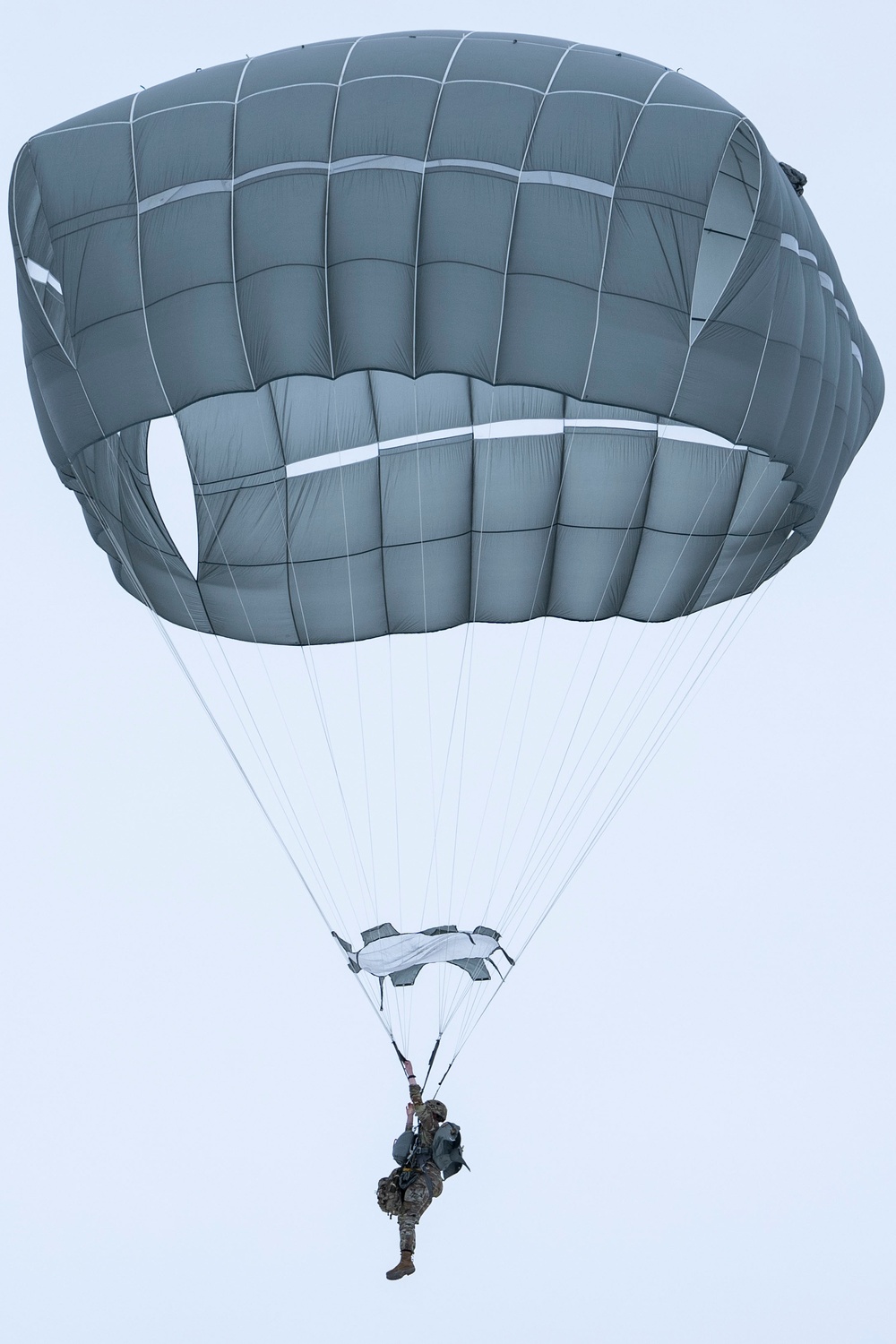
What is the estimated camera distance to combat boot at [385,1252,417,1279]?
13562mm

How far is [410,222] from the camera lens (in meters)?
13.1

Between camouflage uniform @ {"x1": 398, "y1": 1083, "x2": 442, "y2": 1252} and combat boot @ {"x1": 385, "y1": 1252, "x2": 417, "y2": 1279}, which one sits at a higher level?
camouflage uniform @ {"x1": 398, "y1": 1083, "x2": 442, "y2": 1252}

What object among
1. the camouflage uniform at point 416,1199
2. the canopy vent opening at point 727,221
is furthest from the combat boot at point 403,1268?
the canopy vent opening at point 727,221

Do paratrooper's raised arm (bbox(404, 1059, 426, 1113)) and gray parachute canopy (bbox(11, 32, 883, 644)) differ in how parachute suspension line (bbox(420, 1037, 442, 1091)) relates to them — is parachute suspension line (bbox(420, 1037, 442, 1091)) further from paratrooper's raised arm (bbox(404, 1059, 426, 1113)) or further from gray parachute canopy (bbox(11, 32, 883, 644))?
gray parachute canopy (bbox(11, 32, 883, 644))

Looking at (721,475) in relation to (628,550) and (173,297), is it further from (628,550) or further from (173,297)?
(173,297)

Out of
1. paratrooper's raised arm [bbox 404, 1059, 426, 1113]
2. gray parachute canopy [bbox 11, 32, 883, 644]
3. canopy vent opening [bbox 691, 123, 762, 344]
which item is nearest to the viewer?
gray parachute canopy [bbox 11, 32, 883, 644]

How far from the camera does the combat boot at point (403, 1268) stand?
13562 mm

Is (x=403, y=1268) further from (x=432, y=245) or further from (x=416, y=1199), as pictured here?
(x=432, y=245)

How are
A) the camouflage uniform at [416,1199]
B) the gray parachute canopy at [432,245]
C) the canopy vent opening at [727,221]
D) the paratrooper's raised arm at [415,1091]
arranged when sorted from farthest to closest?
the paratrooper's raised arm at [415,1091]
the camouflage uniform at [416,1199]
the canopy vent opening at [727,221]
the gray parachute canopy at [432,245]

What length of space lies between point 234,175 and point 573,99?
2.34 m

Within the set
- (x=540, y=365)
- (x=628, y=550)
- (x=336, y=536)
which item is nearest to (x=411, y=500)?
(x=336, y=536)

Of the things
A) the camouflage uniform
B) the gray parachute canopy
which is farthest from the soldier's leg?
the gray parachute canopy

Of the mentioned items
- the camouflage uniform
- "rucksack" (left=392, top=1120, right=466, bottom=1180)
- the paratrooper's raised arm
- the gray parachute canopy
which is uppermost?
the gray parachute canopy

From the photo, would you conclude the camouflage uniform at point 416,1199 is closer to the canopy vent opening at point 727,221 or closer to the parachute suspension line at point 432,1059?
the parachute suspension line at point 432,1059
